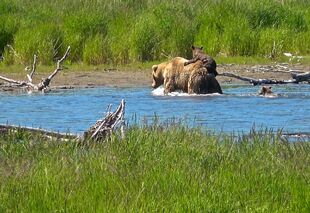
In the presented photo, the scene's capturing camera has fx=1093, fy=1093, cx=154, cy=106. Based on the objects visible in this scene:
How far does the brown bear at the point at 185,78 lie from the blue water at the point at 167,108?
160 millimetres

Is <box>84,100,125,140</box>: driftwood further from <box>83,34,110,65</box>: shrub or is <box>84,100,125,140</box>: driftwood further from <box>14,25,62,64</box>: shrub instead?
<box>83,34,110,65</box>: shrub

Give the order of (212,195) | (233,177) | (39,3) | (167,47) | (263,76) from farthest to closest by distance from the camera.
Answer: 1. (39,3)
2. (167,47)
3. (263,76)
4. (233,177)
5. (212,195)

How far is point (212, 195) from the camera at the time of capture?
7.44 meters

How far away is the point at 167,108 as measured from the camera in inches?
619

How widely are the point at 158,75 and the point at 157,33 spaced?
4.60 meters

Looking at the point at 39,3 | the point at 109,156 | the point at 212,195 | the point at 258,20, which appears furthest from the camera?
the point at 39,3

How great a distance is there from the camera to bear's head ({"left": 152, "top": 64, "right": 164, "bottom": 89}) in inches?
723

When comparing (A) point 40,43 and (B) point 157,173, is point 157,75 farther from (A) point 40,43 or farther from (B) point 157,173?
(B) point 157,173

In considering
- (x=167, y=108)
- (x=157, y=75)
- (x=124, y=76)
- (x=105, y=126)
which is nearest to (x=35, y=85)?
(x=157, y=75)

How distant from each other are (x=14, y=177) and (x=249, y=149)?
7.17ft

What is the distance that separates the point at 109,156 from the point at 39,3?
2171cm

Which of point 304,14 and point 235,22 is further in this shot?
point 304,14

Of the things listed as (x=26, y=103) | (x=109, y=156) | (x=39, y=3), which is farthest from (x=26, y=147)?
(x=39, y=3)

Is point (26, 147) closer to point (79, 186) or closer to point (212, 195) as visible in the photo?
point (79, 186)
